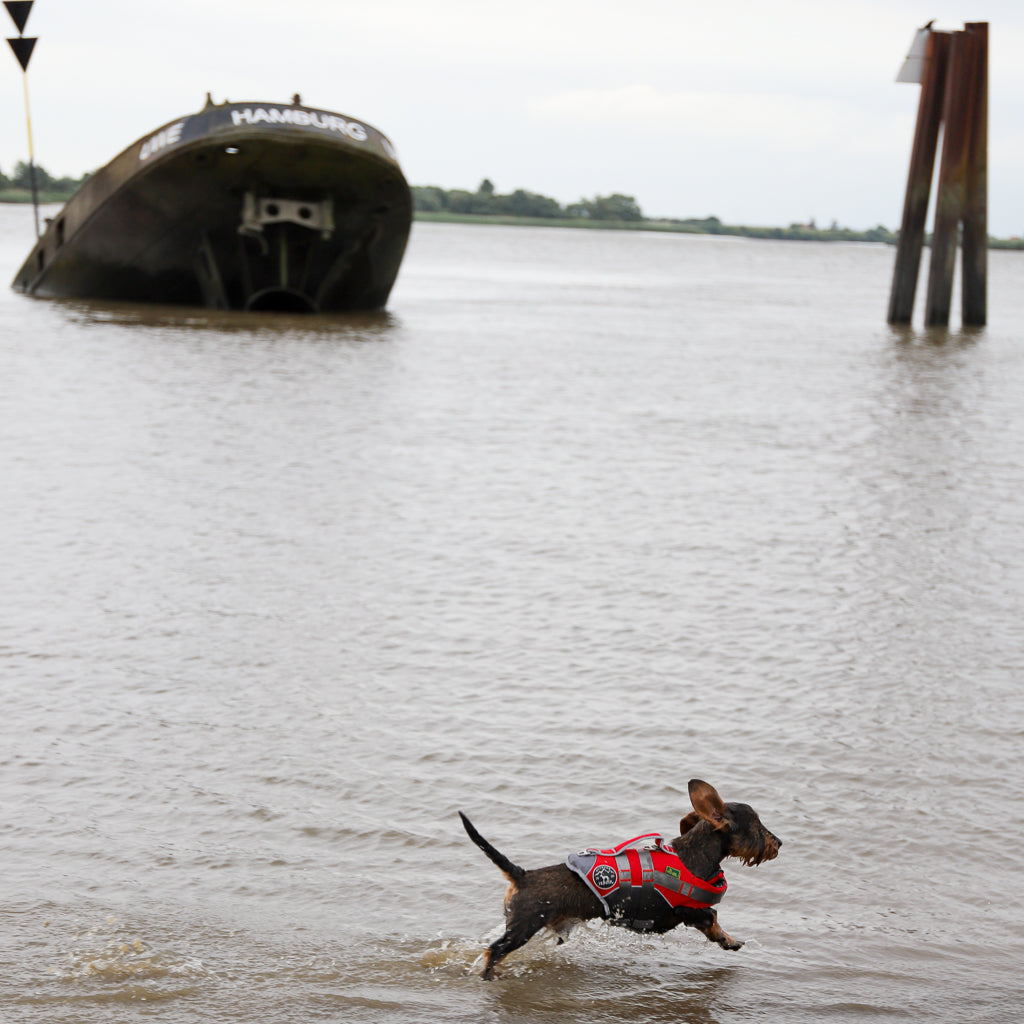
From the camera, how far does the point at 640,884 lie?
12.6 feet

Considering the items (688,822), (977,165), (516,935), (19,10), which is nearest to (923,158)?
(977,165)

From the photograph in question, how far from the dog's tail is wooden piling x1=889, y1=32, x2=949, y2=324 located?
2293cm

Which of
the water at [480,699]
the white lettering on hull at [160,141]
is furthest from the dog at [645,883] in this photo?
the white lettering on hull at [160,141]

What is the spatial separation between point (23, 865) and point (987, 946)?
3188mm

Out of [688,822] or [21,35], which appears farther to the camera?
[21,35]

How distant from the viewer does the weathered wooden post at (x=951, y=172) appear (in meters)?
23.3

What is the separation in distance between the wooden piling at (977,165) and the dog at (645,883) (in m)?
22.1

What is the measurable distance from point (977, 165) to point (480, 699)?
2053cm

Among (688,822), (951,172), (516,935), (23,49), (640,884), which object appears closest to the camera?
(516,935)

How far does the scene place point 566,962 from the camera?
13.5ft

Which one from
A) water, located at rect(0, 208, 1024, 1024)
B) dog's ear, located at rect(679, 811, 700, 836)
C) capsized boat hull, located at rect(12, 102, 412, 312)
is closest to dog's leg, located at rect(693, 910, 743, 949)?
water, located at rect(0, 208, 1024, 1024)

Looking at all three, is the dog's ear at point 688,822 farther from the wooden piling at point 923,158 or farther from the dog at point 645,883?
the wooden piling at point 923,158

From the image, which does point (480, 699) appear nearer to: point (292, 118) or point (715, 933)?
point (715, 933)

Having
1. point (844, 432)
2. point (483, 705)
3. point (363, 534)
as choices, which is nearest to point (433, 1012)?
point (483, 705)
